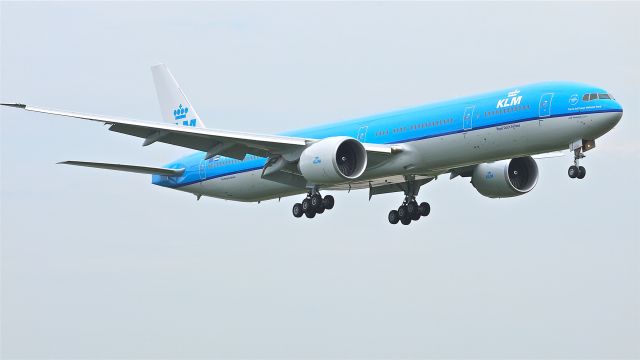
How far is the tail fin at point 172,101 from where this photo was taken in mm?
61188

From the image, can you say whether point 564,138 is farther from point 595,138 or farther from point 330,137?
point 330,137

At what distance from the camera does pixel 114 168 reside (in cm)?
5444

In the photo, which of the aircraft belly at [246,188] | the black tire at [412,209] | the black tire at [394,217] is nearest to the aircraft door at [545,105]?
the black tire at [412,209]

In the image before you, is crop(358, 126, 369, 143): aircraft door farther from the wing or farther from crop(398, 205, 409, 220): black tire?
crop(398, 205, 409, 220): black tire

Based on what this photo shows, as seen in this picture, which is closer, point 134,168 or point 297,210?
point 297,210

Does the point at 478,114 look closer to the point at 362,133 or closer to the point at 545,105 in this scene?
the point at 545,105

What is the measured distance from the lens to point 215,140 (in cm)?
5003

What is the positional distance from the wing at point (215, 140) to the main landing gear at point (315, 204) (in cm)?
235

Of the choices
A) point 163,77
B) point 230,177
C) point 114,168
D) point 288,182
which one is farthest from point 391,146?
point 163,77

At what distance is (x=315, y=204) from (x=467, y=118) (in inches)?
314

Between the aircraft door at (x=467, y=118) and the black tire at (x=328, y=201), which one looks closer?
the aircraft door at (x=467, y=118)

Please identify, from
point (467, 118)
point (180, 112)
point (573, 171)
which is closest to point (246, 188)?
point (180, 112)

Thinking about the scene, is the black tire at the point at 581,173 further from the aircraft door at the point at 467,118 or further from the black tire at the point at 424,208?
the black tire at the point at 424,208

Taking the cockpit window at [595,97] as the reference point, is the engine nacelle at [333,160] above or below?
below
